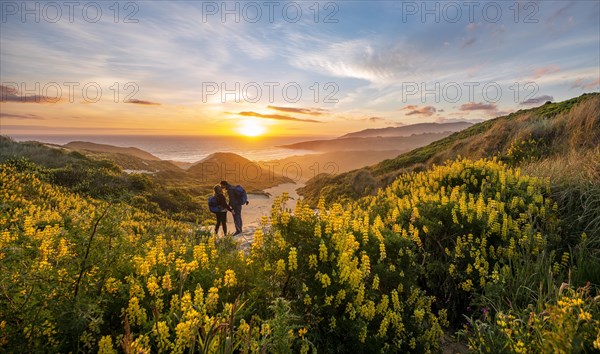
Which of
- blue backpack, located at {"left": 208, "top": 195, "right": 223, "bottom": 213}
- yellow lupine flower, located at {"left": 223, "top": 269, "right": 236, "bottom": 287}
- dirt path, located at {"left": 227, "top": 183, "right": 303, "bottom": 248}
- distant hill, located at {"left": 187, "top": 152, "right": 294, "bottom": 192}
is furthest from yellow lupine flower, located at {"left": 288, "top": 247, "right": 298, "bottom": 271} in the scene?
distant hill, located at {"left": 187, "top": 152, "right": 294, "bottom": 192}

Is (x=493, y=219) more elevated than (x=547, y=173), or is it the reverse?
(x=547, y=173)

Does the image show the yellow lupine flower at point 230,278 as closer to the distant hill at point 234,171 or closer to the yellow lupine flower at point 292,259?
the yellow lupine flower at point 292,259

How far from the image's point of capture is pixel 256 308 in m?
3.54

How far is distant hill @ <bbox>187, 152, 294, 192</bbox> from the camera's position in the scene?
59.9 metres

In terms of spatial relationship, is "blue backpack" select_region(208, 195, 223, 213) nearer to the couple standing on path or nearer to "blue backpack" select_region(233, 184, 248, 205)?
the couple standing on path

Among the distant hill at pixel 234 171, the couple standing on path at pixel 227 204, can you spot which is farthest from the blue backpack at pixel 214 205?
the distant hill at pixel 234 171

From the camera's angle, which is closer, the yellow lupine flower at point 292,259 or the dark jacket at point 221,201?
the yellow lupine flower at point 292,259

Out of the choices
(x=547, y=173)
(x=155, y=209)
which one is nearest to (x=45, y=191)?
(x=155, y=209)

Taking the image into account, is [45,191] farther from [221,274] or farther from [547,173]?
[547,173]

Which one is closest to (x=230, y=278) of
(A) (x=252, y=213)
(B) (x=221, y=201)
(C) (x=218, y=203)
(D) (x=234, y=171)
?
(B) (x=221, y=201)

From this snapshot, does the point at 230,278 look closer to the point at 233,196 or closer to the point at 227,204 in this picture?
the point at 227,204

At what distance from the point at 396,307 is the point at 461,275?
1726 mm

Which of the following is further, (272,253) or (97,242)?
(272,253)

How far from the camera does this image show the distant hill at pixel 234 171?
59.9 metres
